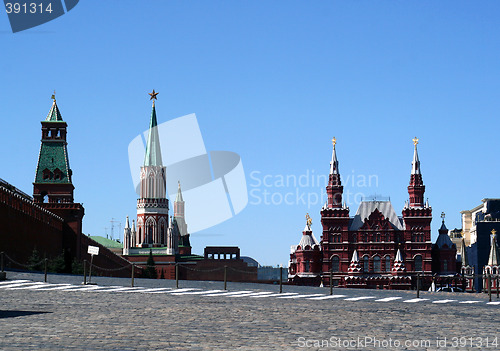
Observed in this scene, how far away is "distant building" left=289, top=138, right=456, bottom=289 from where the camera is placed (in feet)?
360

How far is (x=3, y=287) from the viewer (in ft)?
86.8

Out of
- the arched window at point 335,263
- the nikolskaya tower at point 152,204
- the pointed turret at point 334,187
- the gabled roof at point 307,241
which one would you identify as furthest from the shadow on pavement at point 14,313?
the nikolskaya tower at point 152,204

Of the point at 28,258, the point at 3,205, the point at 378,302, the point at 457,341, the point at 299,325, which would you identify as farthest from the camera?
the point at 28,258

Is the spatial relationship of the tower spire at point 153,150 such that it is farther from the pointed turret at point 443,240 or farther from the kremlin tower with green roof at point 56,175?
the kremlin tower with green roof at point 56,175

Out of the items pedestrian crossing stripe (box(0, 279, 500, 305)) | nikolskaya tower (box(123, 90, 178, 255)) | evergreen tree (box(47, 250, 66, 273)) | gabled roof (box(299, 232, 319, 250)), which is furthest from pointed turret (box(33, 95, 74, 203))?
nikolskaya tower (box(123, 90, 178, 255))

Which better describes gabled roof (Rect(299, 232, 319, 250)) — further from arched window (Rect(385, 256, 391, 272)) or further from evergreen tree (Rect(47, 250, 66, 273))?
evergreen tree (Rect(47, 250, 66, 273))

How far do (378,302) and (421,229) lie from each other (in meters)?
89.1

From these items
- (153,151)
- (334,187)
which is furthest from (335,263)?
(153,151)

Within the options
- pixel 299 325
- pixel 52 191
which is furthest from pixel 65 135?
pixel 299 325

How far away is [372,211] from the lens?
372ft

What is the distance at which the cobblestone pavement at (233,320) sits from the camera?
14.2m

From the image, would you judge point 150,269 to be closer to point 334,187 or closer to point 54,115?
point 334,187

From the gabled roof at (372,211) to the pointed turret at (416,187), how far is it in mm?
3047

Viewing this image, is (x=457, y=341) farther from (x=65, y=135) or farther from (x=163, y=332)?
(x=65, y=135)
